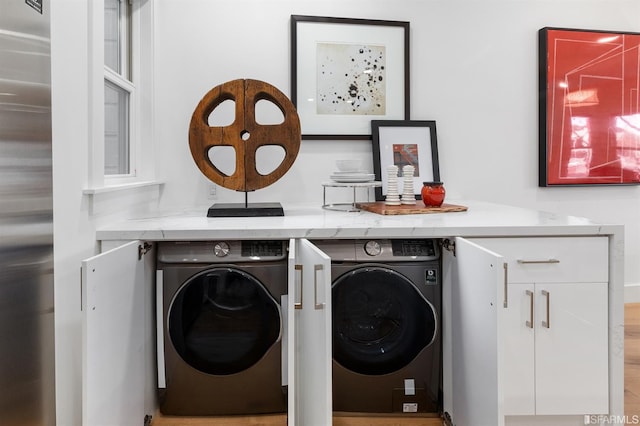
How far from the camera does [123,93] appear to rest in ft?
8.34

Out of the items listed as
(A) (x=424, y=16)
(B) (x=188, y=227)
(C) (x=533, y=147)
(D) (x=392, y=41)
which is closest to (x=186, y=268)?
(B) (x=188, y=227)

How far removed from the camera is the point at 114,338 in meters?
1.56

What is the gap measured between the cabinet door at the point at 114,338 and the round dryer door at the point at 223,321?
0.48 ft

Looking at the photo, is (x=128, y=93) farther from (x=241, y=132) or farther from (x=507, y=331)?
(x=507, y=331)

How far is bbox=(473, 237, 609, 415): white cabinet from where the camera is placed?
1.89m

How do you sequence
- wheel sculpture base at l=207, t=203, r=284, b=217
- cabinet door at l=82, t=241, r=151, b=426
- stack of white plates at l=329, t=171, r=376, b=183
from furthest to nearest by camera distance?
stack of white plates at l=329, t=171, r=376, b=183 → wheel sculpture base at l=207, t=203, r=284, b=217 → cabinet door at l=82, t=241, r=151, b=426

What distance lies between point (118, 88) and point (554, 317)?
2159 millimetres

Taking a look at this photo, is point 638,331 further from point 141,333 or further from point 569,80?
point 141,333

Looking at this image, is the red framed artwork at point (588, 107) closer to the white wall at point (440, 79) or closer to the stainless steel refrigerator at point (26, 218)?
the white wall at point (440, 79)

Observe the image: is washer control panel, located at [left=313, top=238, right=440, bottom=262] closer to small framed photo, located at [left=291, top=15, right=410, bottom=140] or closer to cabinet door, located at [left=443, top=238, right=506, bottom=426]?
cabinet door, located at [left=443, top=238, right=506, bottom=426]

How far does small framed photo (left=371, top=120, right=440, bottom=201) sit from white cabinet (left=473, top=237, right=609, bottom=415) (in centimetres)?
115

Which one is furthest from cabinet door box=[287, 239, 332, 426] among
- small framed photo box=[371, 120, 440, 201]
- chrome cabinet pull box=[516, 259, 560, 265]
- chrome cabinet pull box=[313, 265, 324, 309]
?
small framed photo box=[371, 120, 440, 201]

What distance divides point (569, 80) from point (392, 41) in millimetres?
1142

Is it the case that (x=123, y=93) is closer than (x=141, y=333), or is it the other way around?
(x=141, y=333)
